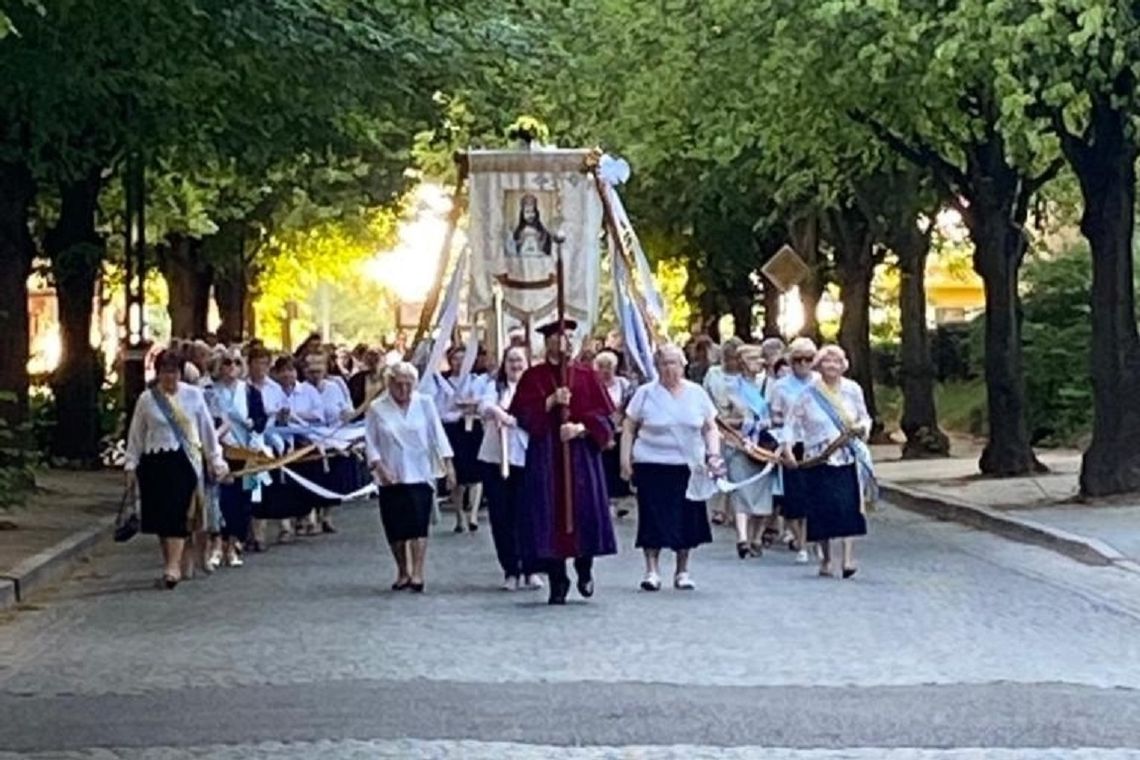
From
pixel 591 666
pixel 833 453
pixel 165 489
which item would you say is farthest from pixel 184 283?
pixel 591 666

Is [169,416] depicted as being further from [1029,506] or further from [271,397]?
[1029,506]

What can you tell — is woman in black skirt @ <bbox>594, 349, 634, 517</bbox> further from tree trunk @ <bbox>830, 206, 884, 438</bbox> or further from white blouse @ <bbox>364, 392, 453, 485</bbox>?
tree trunk @ <bbox>830, 206, 884, 438</bbox>

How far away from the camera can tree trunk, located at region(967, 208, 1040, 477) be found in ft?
103

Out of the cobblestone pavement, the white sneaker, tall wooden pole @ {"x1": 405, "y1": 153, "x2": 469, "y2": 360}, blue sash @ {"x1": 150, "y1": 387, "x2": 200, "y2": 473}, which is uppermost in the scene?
tall wooden pole @ {"x1": 405, "y1": 153, "x2": 469, "y2": 360}

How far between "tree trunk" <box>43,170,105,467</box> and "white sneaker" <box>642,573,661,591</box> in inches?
742

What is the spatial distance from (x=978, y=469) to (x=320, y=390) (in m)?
11.4

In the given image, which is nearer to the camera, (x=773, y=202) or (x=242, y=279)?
(x=773, y=202)

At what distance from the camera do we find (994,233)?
104ft

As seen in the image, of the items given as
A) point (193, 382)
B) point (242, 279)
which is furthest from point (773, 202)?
point (193, 382)

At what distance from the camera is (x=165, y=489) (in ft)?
62.7

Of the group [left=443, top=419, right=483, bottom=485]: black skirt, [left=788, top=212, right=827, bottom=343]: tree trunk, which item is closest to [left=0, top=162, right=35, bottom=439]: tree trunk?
[left=443, top=419, right=483, bottom=485]: black skirt

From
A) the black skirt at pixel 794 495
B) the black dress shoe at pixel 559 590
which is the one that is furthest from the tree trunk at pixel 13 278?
the black dress shoe at pixel 559 590

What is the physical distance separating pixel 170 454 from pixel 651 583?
146 inches

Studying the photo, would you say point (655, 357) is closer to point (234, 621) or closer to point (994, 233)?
point (234, 621)
